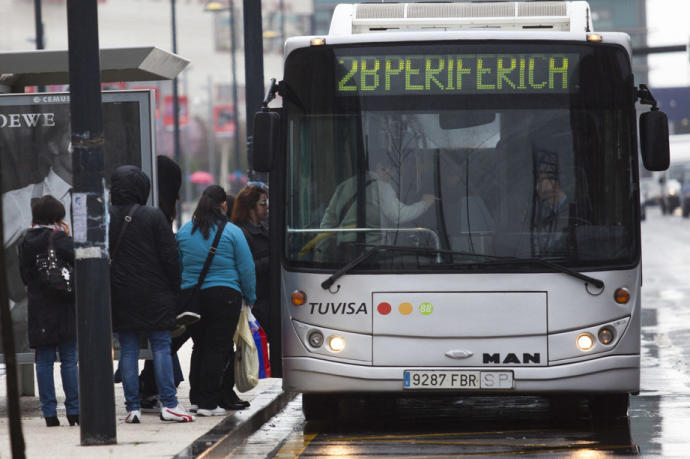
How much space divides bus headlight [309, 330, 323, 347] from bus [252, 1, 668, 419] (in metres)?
0.02

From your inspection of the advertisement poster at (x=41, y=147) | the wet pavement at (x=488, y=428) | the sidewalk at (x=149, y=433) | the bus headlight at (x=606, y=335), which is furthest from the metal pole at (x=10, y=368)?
the advertisement poster at (x=41, y=147)

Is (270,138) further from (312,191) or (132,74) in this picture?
(132,74)

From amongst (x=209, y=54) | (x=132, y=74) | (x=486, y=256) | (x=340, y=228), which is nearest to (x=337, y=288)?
(x=340, y=228)

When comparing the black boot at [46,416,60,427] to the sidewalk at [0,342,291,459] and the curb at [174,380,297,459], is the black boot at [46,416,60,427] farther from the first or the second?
the curb at [174,380,297,459]

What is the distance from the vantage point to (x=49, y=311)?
9.57 metres

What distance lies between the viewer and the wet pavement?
859 centimetres

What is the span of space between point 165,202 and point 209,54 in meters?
121

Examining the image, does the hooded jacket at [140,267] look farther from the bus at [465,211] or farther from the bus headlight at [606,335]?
the bus headlight at [606,335]

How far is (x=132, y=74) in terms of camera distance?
11.4 metres

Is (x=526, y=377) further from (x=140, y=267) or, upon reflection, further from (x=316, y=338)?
(x=140, y=267)

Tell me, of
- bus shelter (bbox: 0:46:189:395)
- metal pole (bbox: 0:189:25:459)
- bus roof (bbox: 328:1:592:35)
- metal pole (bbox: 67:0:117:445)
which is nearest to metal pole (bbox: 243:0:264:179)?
bus shelter (bbox: 0:46:189:395)

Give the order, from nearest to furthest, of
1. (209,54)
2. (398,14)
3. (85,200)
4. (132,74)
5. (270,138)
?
(85,200) → (270,138) → (398,14) → (132,74) → (209,54)

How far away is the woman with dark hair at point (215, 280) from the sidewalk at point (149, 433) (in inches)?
12.4

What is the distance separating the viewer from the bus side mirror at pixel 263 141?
8.95 meters
